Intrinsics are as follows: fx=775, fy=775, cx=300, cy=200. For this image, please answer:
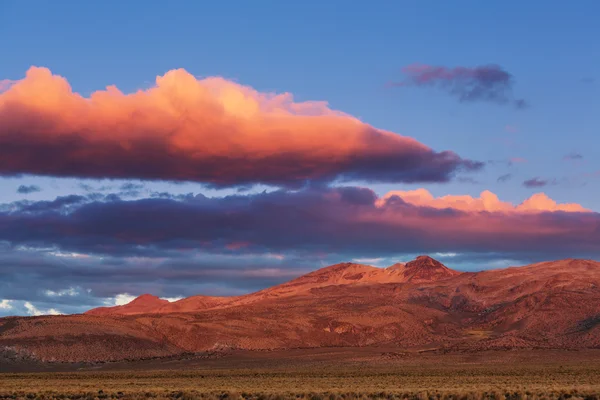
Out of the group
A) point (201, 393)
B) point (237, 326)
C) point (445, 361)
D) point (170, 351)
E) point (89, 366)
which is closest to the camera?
point (201, 393)

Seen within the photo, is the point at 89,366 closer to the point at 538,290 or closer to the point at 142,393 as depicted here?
the point at 142,393

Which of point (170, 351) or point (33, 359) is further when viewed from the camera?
point (170, 351)

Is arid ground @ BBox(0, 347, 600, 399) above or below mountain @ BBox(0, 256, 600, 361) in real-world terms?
below

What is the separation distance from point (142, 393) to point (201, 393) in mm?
4198

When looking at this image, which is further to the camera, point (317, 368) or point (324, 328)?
point (324, 328)

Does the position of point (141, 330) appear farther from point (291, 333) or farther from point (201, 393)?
point (201, 393)

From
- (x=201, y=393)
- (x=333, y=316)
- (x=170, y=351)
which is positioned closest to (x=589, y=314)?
(x=333, y=316)

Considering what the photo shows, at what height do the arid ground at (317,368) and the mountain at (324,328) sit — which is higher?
the mountain at (324,328)

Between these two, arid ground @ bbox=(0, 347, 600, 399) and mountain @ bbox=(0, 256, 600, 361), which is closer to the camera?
arid ground @ bbox=(0, 347, 600, 399)

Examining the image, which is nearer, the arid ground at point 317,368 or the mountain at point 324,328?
the arid ground at point 317,368

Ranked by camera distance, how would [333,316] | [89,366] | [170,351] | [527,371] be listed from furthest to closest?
1. [333,316]
2. [170,351]
3. [89,366]
4. [527,371]

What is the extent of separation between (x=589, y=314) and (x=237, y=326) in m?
77.5

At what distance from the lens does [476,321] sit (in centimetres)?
18862

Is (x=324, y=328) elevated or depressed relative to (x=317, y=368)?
elevated
